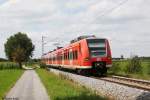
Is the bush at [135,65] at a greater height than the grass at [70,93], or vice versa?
the bush at [135,65]

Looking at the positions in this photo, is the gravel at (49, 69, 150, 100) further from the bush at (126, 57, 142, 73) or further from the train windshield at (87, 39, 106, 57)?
the bush at (126, 57, 142, 73)

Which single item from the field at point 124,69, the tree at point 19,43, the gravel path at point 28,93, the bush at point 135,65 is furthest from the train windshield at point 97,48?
the tree at point 19,43

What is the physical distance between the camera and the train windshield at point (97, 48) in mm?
34562

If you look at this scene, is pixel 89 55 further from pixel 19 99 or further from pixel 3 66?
pixel 3 66

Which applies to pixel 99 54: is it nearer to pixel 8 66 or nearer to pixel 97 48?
pixel 97 48

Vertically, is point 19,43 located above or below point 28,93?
above

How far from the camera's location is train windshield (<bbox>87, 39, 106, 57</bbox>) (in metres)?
34.6

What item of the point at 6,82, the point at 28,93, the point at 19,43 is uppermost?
the point at 19,43

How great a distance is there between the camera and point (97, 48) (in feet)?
114

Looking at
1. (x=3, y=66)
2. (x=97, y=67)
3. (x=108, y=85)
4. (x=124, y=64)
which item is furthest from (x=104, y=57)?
(x=3, y=66)

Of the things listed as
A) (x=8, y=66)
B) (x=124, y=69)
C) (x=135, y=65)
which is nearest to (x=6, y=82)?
(x=135, y=65)

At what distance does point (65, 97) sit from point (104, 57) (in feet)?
54.9

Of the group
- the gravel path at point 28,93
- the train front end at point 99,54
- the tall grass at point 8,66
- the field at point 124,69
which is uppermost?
the tall grass at point 8,66

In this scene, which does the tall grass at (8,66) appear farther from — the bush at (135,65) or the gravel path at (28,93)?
the gravel path at (28,93)
